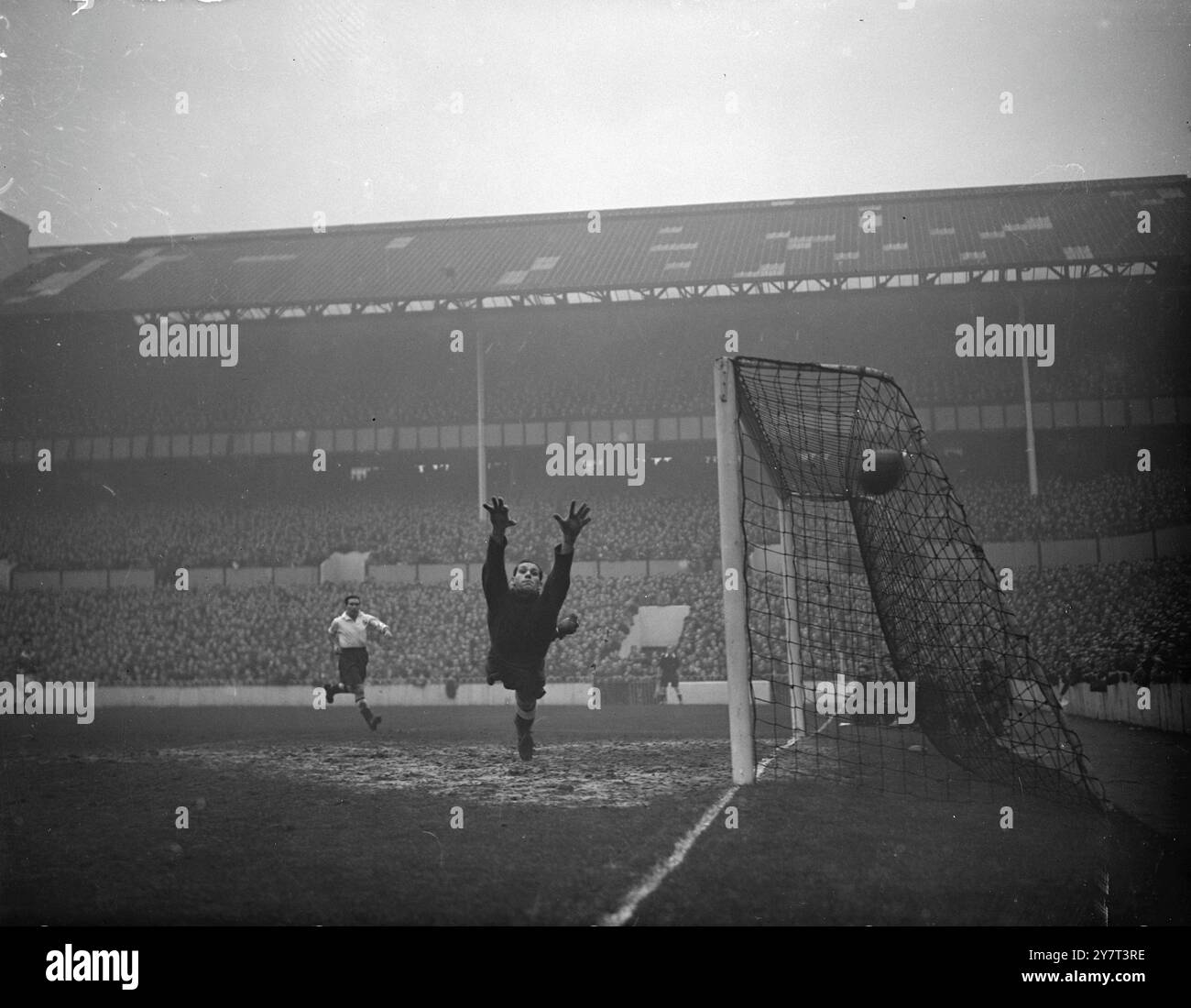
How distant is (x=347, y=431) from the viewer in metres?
38.0

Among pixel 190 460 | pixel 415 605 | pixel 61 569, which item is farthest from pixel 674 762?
pixel 190 460

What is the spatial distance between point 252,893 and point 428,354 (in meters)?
33.3

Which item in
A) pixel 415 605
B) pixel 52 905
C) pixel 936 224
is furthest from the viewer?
pixel 936 224

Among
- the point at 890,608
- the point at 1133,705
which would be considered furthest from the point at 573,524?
the point at 1133,705

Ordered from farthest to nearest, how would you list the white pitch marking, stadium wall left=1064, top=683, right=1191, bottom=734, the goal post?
stadium wall left=1064, top=683, right=1191, bottom=734, the goal post, the white pitch marking

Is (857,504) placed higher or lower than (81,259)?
lower

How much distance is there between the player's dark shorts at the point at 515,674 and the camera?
10.3m

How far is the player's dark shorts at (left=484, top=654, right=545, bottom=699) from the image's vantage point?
1030 cm

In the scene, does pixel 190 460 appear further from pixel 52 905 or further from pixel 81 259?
pixel 52 905

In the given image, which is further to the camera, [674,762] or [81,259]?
[81,259]

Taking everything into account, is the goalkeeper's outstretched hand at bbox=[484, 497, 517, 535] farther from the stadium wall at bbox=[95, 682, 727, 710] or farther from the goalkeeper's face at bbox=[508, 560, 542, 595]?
the stadium wall at bbox=[95, 682, 727, 710]

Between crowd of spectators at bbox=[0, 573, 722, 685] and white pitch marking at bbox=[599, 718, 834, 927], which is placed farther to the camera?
crowd of spectators at bbox=[0, 573, 722, 685]

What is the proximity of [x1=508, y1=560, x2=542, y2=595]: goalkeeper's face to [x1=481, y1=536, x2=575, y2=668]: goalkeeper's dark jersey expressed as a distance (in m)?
0.05

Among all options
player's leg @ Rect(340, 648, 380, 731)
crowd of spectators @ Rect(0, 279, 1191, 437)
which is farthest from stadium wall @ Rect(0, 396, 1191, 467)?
player's leg @ Rect(340, 648, 380, 731)
